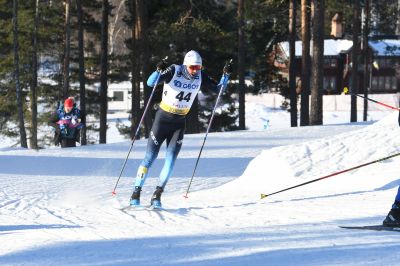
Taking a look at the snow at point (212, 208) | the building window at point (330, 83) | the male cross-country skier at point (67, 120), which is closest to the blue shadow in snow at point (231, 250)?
the snow at point (212, 208)

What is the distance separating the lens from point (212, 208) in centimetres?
884

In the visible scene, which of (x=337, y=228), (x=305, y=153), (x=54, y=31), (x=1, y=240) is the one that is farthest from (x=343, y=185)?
(x=54, y=31)

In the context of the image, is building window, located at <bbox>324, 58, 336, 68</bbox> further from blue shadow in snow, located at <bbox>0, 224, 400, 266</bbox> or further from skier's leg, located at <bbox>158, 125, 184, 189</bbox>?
blue shadow in snow, located at <bbox>0, 224, 400, 266</bbox>

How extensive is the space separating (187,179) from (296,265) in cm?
739

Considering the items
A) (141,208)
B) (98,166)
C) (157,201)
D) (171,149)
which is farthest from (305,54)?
(141,208)

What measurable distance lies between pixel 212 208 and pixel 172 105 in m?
1.46

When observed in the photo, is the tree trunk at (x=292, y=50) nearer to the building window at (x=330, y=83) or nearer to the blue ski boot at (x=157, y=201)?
the blue ski boot at (x=157, y=201)

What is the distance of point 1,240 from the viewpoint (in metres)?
6.91

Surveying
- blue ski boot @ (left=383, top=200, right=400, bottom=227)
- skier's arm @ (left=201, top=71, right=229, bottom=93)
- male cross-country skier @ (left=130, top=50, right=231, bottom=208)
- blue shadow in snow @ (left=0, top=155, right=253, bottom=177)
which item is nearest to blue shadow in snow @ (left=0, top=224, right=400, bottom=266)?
blue ski boot @ (left=383, top=200, right=400, bottom=227)

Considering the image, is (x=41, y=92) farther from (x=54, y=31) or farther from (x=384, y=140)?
(x=384, y=140)

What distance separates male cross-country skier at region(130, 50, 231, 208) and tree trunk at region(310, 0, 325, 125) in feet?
53.0

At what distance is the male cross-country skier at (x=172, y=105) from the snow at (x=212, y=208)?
0.55 m

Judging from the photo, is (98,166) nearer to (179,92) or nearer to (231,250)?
(179,92)

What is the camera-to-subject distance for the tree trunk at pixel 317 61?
24.8 meters
